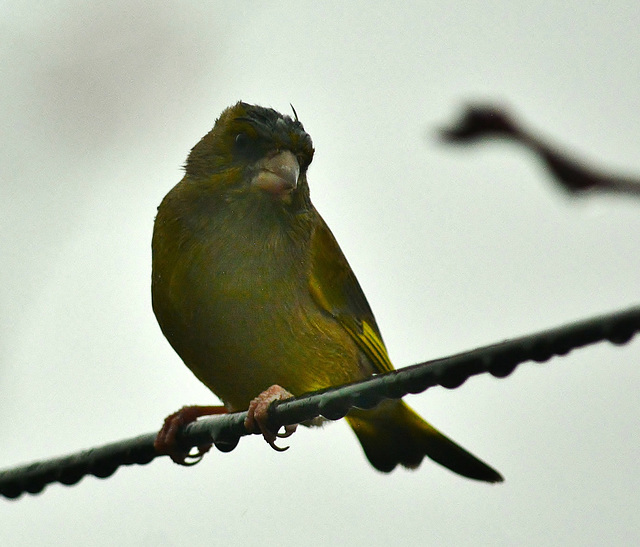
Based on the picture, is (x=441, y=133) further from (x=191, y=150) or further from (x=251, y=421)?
(x=191, y=150)

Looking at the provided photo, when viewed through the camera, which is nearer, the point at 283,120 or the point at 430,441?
the point at 283,120

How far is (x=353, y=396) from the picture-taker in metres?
1.78

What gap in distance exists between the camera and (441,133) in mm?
565


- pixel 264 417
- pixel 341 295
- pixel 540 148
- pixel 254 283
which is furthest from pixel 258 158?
pixel 540 148

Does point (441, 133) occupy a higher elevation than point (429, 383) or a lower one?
higher

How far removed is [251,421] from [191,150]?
66.0 inches

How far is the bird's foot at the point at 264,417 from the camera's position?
246 cm

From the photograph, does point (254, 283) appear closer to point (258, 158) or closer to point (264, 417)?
point (258, 158)

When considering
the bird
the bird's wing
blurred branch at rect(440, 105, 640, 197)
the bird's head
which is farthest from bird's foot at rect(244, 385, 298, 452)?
blurred branch at rect(440, 105, 640, 197)

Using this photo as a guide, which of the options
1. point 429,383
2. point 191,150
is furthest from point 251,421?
point 191,150

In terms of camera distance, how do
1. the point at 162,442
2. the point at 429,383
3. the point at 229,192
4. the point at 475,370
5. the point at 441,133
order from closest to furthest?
1. the point at 441,133
2. the point at 475,370
3. the point at 429,383
4. the point at 162,442
5. the point at 229,192

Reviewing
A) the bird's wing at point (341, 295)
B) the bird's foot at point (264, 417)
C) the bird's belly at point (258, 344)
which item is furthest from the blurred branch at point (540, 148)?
the bird's wing at point (341, 295)

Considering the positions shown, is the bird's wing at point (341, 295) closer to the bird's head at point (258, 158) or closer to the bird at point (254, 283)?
the bird at point (254, 283)

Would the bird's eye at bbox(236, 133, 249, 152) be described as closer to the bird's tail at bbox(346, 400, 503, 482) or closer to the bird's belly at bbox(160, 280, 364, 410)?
the bird's belly at bbox(160, 280, 364, 410)
